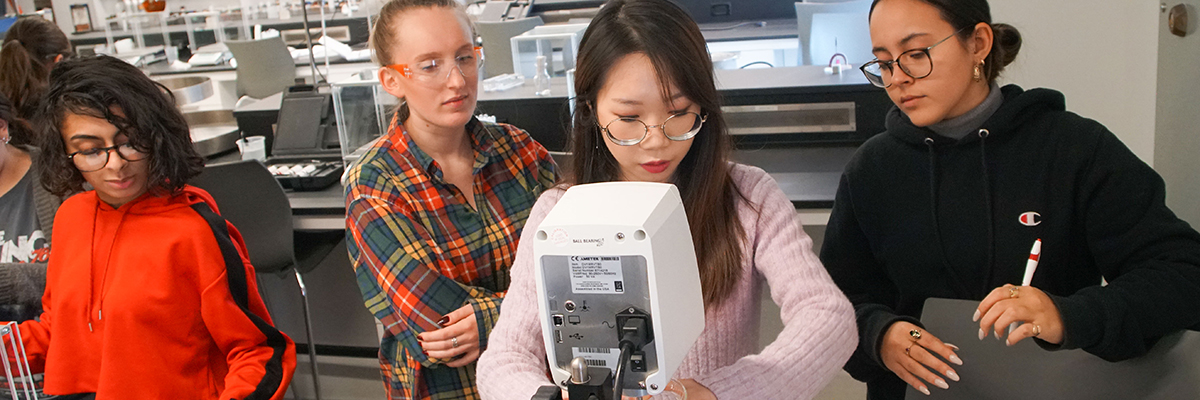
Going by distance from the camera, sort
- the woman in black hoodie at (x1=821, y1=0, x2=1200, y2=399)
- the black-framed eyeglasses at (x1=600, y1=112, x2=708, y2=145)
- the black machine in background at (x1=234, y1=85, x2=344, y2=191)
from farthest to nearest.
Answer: the black machine in background at (x1=234, y1=85, x2=344, y2=191) < the woman in black hoodie at (x1=821, y1=0, x2=1200, y2=399) < the black-framed eyeglasses at (x1=600, y1=112, x2=708, y2=145)

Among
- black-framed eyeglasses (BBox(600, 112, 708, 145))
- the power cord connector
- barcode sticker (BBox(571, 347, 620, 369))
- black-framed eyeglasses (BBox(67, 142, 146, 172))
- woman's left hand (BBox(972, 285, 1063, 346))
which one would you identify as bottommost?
woman's left hand (BBox(972, 285, 1063, 346))

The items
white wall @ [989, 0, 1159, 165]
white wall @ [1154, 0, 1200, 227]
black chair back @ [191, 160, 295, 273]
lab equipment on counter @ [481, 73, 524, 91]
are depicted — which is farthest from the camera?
lab equipment on counter @ [481, 73, 524, 91]

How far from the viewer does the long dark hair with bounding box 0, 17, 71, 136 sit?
8.38 feet

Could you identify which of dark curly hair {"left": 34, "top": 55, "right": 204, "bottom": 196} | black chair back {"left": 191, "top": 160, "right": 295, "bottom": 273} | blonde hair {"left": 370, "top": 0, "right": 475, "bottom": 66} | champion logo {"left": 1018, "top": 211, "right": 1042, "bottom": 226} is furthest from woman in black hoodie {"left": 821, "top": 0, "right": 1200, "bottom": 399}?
black chair back {"left": 191, "top": 160, "right": 295, "bottom": 273}

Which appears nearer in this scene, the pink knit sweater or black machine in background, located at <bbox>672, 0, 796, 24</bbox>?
the pink knit sweater

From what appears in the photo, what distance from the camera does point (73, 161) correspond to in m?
1.50

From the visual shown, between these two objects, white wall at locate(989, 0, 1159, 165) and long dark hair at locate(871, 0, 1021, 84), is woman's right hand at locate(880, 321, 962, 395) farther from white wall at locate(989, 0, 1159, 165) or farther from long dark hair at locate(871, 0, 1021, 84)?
white wall at locate(989, 0, 1159, 165)

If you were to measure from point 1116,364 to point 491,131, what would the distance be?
43.8 inches

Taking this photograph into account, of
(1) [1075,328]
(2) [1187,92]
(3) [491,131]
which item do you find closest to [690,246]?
(1) [1075,328]

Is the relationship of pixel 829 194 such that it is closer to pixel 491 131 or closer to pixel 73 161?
pixel 491 131

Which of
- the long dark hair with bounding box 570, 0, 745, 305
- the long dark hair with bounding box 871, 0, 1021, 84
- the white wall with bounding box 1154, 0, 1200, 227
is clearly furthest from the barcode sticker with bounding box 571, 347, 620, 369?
the white wall with bounding box 1154, 0, 1200, 227

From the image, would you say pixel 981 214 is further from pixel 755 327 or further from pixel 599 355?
pixel 599 355

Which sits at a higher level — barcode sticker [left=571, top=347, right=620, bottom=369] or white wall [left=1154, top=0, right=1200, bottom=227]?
barcode sticker [left=571, top=347, right=620, bottom=369]

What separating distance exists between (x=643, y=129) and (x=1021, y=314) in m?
0.52
